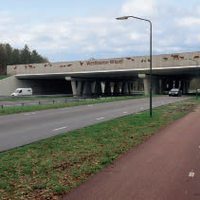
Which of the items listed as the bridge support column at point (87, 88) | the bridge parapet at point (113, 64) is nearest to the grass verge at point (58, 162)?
the bridge parapet at point (113, 64)

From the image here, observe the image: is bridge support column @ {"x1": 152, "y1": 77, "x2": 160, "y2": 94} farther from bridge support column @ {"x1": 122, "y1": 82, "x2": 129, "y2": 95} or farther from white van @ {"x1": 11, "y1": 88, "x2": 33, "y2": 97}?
white van @ {"x1": 11, "y1": 88, "x2": 33, "y2": 97}

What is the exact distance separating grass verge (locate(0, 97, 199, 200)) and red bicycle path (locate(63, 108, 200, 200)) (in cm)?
37

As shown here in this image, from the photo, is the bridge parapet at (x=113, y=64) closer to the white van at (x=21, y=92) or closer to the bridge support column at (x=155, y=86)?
the white van at (x=21, y=92)

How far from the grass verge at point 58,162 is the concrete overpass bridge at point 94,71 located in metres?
41.6

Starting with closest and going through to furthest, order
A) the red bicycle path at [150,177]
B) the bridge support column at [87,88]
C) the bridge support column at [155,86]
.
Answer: the red bicycle path at [150,177], the bridge support column at [155,86], the bridge support column at [87,88]

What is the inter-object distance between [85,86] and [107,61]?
16639mm

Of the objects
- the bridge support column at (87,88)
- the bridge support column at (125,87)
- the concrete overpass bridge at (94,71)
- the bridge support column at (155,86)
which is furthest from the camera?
the bridge support column at (125,87)

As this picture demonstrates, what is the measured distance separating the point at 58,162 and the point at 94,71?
52089mm

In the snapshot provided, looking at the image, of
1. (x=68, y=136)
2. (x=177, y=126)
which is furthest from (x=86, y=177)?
(x=177, y=126)

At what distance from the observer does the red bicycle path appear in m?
5.18

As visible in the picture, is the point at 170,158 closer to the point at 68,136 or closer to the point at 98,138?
the point at 98,138

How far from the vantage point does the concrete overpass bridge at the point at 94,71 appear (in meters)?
51.8

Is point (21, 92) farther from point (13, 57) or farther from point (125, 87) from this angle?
point (13, 57)

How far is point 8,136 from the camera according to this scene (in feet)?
39.2
